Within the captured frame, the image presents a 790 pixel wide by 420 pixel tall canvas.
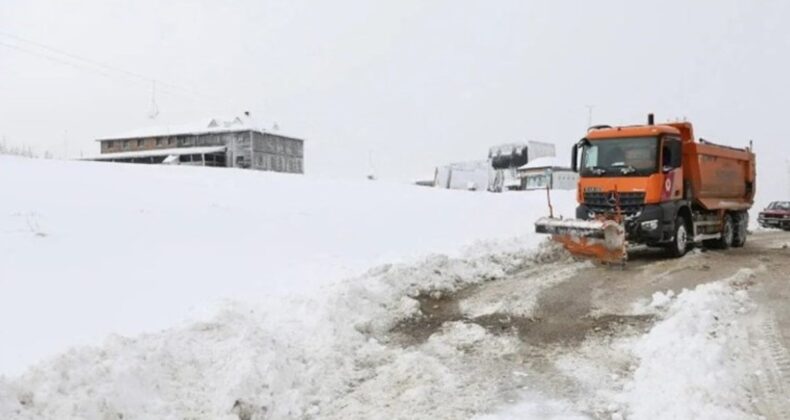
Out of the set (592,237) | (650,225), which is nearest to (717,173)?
(650,225)

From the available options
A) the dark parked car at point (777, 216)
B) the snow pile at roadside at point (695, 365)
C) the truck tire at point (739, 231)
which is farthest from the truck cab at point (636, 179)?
the dark parked car at point (777, 216)

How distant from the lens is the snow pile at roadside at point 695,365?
4711mm

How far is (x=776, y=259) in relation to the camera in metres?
14.3

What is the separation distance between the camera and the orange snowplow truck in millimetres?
13180

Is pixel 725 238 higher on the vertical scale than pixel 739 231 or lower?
lower

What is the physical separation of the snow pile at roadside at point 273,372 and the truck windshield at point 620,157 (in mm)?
7933

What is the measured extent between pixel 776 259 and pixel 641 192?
3.88m

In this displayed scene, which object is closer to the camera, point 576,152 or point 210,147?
point 576,152

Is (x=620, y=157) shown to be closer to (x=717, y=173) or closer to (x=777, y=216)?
(x=717, y=173)

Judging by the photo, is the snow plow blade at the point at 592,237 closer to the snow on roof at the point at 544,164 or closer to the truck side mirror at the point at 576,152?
the truck side mirror at the point at 576,152

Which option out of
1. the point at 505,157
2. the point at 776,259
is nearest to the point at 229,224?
the point at 776,259

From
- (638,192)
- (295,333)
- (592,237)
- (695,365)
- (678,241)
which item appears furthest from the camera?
(678,241)

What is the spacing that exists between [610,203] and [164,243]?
9666mm

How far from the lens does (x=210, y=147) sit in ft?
210
